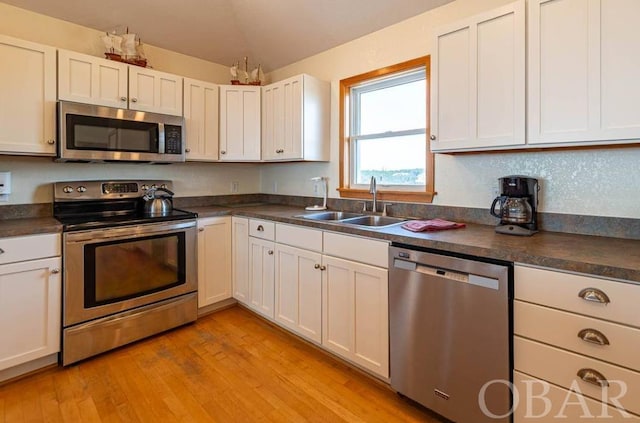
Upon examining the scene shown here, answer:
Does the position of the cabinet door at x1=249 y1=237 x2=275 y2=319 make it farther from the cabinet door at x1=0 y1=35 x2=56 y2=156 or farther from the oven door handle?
the cabinet door at x1=0 y1=35 x2=56 y2=156

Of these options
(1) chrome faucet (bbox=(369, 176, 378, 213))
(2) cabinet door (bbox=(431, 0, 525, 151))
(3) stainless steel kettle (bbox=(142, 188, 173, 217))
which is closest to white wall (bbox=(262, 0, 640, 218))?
(2) cabinet door (bbox=(431, 0, 525, 151))

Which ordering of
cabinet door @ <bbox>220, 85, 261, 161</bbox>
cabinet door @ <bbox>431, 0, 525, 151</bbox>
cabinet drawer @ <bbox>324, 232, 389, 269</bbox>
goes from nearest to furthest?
cabinet door @ <bbox>431, 0, 525, 151</bbox>, cabinet drawer @ <bbox>324, 232, 389, 269</bbox>, cabinet door @ <bbox>220, 85, 261, 161</bbox>

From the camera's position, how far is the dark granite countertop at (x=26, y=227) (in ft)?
6.35

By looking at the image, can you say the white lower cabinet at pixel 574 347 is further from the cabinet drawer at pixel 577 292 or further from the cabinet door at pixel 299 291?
the cabinet door at pixel 299 291

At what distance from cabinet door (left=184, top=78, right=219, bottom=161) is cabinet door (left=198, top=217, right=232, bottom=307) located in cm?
65

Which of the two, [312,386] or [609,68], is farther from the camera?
[312,386]

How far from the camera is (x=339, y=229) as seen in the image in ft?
6.79

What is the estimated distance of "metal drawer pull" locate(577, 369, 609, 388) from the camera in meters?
1.19

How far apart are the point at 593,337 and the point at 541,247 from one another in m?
0.39

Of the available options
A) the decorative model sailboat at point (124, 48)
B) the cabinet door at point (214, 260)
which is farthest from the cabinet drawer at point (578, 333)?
the decorative model sailboat at point (124, 48)

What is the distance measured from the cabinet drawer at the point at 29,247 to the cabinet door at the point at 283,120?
1.76m

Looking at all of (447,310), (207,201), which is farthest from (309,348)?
(207,201)

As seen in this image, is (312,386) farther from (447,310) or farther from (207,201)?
(207,201)

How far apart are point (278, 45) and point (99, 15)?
1472mm
